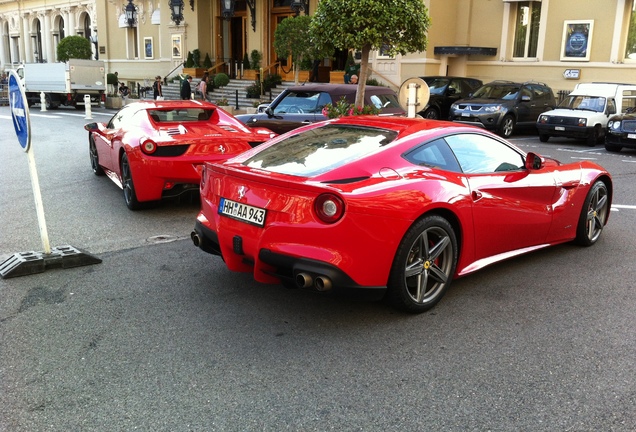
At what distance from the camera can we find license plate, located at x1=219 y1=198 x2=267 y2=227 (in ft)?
13.8

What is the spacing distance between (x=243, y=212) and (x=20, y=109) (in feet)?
8.08

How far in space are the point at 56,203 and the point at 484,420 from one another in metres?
6.83

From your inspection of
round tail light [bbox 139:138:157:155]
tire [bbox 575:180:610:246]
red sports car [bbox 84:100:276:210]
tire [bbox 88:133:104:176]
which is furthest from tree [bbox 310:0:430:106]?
tire [bbox 575:180:610:246]

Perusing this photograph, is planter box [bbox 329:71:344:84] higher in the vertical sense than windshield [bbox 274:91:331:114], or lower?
higher

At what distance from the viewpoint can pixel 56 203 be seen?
826cm

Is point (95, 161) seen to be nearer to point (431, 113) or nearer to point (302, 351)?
point (302, 351)

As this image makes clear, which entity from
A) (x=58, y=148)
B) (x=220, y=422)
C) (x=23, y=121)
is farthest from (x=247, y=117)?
(x=220, y=422)

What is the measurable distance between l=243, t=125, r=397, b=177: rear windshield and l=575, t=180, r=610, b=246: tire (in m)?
2.57

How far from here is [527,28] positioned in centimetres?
2478

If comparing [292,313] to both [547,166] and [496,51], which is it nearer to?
[547,166]

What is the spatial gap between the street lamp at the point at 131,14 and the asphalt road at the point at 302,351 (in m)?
33.8

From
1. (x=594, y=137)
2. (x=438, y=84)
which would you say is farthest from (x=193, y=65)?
(x=594, y=137)

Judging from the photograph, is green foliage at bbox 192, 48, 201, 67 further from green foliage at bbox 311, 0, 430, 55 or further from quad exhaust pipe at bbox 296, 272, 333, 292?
quad exhaust pipe at bbox 296, 272, 333, 292

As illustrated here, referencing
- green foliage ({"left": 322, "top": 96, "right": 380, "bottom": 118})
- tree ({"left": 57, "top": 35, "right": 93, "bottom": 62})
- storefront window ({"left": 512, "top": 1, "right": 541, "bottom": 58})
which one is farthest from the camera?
tree ({"left": 57, "top": 35, "right": 93, "bottom": 62})
